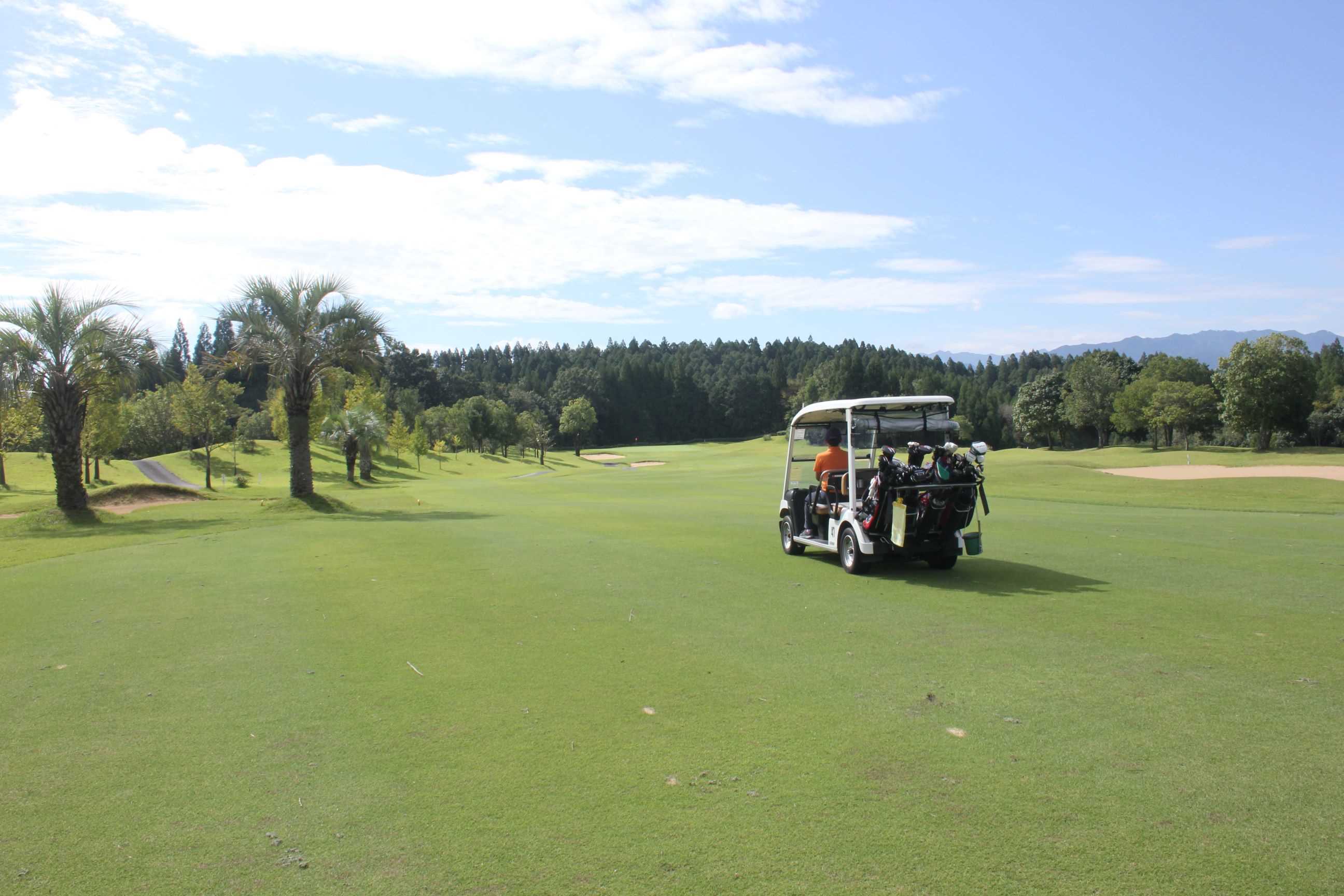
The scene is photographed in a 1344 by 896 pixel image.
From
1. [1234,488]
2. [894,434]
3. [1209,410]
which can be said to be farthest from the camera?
[1209,410]

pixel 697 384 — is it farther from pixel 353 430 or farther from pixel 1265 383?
pixel 353 430

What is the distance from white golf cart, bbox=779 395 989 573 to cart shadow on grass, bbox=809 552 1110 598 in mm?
244

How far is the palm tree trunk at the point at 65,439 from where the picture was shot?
23.9 metres

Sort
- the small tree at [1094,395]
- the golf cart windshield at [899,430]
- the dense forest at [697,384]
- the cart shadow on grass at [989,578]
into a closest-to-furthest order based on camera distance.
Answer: the cart shadow on grass at [989,578] < the golf cart windshield at [899,430] < the small tree at [1094,395] < the dense forest at [697,384]

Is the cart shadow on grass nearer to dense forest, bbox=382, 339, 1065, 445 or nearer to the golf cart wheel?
the golf cart wheel

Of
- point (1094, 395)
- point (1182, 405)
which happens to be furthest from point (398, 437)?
point (1094, 395)

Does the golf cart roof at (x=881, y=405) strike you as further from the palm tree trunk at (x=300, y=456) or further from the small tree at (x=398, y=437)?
the small tree at (x=398, y=437)

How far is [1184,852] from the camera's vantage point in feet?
13.6

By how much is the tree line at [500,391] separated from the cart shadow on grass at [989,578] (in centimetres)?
227

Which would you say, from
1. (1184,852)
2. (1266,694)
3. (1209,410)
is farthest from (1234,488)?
(1209,410)

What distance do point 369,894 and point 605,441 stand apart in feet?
448

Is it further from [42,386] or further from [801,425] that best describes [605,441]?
[801,425]

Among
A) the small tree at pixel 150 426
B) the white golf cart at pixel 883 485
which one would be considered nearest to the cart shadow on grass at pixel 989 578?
the white golf cart at pixel 883 485

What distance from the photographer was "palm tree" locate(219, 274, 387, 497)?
28047mm
